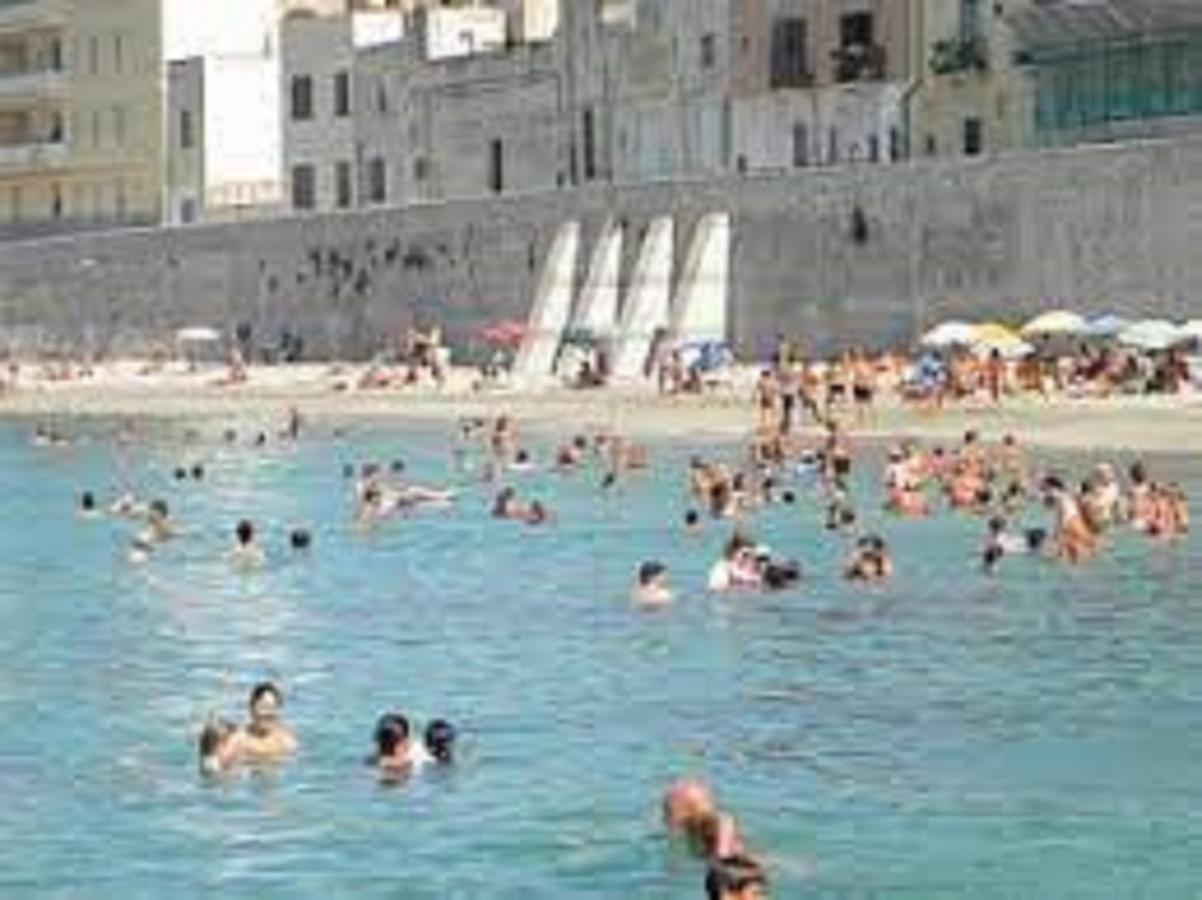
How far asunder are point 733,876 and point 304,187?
2801 inches

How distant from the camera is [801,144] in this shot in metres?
69.6

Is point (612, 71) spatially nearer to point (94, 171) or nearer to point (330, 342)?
point (330, 342)

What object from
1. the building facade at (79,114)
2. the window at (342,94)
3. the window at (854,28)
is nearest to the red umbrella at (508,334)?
the window at (854,28)

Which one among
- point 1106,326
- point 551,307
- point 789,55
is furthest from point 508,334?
point 1106,326

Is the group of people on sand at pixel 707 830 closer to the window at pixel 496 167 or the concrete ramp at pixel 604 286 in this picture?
the concrete ramp at pixel 604 286

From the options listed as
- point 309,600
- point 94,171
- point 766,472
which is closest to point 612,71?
point 94,171

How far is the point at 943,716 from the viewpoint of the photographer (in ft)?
82.4

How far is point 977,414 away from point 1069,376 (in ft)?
5.76

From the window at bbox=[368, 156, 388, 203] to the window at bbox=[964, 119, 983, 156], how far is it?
20.4 metres

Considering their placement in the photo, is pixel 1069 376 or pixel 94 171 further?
pixel 94 171

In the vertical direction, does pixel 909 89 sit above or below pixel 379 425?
above

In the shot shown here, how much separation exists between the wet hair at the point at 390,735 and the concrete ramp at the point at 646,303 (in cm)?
4170

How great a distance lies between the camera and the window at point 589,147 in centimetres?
7544

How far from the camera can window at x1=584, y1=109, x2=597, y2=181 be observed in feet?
247
